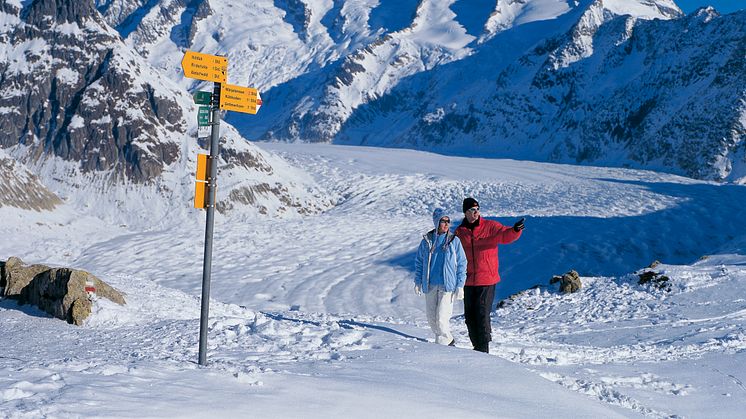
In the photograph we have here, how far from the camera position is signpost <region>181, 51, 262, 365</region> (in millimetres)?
6844

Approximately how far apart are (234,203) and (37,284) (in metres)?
37.0

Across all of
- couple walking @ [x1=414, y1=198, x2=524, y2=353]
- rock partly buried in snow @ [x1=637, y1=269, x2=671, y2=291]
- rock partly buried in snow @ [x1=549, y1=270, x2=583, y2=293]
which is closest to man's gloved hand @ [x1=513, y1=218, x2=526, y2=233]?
couple walking @ [x1=414, y1=198, x2=524, y2=353]

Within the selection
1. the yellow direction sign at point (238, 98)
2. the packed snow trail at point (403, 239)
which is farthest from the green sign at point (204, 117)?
the packed snow trail at point (403, 239)

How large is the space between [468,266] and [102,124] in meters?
53.4

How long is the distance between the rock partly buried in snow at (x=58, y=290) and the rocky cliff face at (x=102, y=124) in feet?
116

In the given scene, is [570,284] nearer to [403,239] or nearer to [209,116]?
[209,116]

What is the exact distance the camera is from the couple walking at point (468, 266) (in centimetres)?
837

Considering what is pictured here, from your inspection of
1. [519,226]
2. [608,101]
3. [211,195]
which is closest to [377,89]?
[608,101]

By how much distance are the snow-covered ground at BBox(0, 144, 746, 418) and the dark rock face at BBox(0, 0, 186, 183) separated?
1730cm

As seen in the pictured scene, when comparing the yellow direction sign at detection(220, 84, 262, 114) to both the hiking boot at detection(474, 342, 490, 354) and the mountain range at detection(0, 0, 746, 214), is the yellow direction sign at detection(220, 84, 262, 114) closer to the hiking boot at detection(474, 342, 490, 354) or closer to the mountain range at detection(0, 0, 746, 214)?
the hiking boot at detection(474, 342, 490, 354)

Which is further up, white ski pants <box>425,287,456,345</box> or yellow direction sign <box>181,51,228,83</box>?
yellow direction sign <box>181,51,228,83</box>

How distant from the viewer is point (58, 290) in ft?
37.1

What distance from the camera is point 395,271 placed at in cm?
3169

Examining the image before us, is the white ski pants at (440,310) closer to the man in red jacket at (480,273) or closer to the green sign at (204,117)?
the man in red jacket at (480,273)
